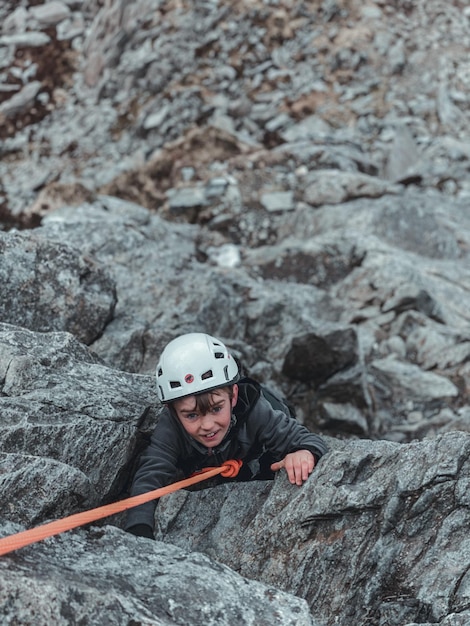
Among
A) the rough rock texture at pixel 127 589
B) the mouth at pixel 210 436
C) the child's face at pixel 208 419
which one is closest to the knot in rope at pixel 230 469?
the child's face at pixel 208 419

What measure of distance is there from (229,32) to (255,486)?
85.1ft

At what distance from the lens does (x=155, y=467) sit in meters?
6.19

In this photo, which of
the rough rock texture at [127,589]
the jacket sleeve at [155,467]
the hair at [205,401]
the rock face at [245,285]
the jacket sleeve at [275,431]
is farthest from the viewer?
the jacket sleeve at [275,431]

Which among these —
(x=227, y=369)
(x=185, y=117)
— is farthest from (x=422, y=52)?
(x=227, y=369)

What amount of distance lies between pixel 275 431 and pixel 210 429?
2.25 ft

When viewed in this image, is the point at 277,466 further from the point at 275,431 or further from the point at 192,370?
the point at 192,370

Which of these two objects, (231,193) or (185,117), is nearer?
(231,193)

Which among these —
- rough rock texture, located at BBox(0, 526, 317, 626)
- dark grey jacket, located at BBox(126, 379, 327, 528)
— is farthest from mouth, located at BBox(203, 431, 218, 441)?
rough rock texture, located at BBox(0, 526, 317, 626)

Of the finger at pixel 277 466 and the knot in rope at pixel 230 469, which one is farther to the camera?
the knot in rope at pixel 230 469

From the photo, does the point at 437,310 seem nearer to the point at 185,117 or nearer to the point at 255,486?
the point at 255,486

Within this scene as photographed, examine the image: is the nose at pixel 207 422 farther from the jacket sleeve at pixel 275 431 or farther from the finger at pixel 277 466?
the finger at pixel 277 466

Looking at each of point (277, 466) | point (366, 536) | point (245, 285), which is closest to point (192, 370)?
point (277, 466)

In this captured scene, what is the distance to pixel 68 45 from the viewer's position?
103ft

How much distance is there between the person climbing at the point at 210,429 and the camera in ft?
20.2
